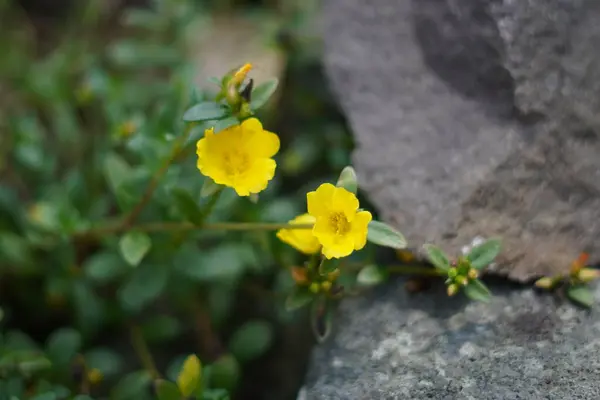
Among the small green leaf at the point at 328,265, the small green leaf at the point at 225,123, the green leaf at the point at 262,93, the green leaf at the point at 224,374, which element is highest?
the green leaf at the point at 262,93

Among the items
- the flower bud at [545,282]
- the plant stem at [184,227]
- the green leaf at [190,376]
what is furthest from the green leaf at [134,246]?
the flower bud at [545,282]

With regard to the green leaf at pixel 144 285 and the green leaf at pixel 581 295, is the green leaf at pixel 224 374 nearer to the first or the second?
the green leaf at pixel 144 285

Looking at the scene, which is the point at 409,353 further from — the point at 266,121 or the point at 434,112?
the point at 266,121

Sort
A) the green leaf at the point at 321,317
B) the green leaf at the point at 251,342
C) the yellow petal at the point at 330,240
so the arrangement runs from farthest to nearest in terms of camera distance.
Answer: the green leaf at the point at 251,342
the green leaf at the point at 321,317
the yellow petal at the point at 330,240

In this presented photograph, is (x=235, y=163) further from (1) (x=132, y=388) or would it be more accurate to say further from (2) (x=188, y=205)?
(1) (x=132, y=388)

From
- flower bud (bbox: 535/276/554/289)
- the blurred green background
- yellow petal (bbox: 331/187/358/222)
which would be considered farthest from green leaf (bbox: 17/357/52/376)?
flower bud (bbox: 535/276/554/289)

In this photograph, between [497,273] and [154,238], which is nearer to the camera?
[497,273]

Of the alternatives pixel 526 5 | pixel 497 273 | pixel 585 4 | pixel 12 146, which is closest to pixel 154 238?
pixel 12 146
